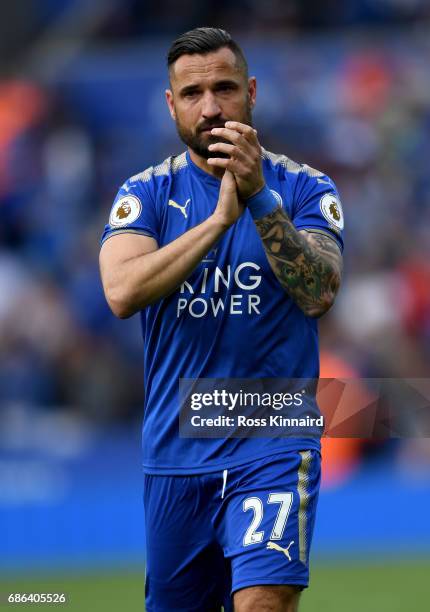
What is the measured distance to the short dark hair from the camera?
17.2 feet

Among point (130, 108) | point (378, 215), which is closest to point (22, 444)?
point (378, 215)

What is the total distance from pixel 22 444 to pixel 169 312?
7.05 meters

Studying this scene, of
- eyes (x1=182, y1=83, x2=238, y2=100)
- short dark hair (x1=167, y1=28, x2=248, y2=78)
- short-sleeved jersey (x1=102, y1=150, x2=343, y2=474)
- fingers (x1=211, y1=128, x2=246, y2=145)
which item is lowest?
short-sleeved jersey (x1=102, y1=150, x2=343, y2=474)

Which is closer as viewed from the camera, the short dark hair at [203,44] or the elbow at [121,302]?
the elbow at [121,302]

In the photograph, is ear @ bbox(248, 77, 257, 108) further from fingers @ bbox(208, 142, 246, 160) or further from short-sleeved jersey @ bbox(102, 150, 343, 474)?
fingers @ bbox(208, 142, 246, 160)

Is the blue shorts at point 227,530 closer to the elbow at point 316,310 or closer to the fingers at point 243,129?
the elbow at point 316,310

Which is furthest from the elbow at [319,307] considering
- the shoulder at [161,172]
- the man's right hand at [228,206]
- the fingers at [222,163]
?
the shoulder at [161,172]

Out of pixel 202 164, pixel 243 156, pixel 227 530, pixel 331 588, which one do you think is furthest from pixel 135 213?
pixel 331 588

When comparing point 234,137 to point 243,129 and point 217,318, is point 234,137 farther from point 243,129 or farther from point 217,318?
point 217,318

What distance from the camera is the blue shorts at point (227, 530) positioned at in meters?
4.93

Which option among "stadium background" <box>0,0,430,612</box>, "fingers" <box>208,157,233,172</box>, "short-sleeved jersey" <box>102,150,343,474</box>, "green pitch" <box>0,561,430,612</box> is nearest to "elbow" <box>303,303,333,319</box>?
"short-sleeved jersey" <box>102,150,343,474</box>

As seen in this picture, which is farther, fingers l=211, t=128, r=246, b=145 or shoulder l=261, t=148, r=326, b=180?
shoulder l=261, t=148, r=326, b=180

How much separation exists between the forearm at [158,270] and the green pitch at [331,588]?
404 centimetres

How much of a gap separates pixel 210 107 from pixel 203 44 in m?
0.32
